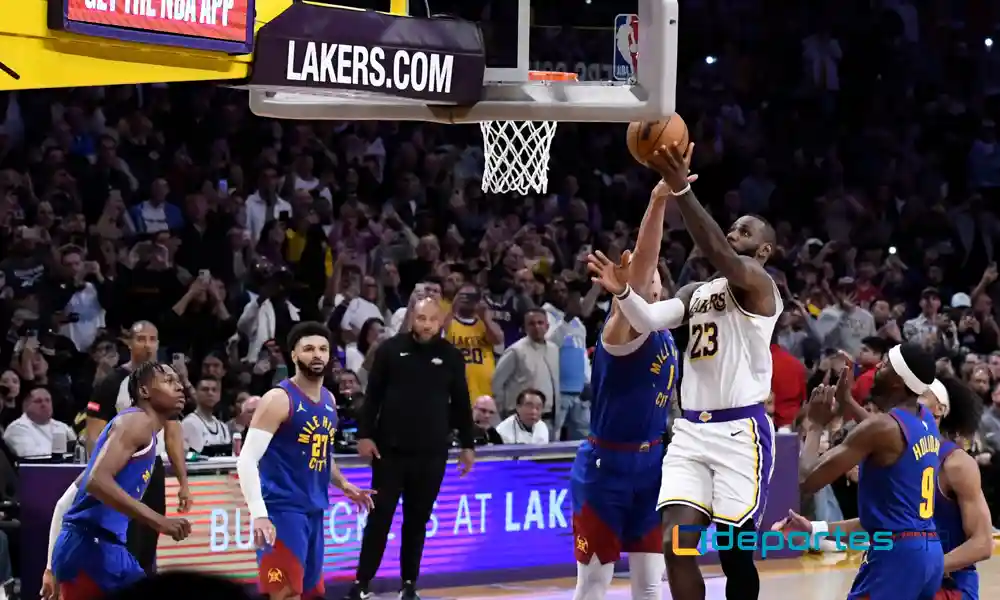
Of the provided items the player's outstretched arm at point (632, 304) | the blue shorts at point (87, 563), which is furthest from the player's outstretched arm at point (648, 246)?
the blue shorts at point (87, 563)

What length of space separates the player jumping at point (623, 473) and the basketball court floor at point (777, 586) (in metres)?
2.40

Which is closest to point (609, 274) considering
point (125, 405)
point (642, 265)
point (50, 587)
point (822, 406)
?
point (642, 265)

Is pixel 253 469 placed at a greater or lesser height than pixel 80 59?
lesser

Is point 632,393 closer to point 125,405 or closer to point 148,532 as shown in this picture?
point 148,532

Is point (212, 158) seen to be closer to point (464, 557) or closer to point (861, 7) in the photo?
point (464, 557)

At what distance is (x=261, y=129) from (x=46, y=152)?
2.45m

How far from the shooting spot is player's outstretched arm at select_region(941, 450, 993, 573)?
6.43m

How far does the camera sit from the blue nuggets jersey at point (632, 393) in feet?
24.3

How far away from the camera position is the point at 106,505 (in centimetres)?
699

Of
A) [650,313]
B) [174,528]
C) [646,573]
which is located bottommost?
[646,573]

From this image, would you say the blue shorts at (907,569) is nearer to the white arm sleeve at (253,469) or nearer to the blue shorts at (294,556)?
the blue shorts at (294,556)

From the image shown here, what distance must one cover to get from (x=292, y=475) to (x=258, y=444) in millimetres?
231

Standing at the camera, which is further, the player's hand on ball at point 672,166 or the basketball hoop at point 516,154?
the basketball hoop at point 516,154

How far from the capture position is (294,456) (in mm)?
7621
